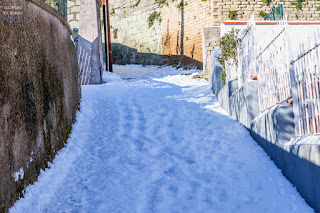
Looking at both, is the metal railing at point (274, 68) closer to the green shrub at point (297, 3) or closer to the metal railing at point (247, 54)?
the metal railing at point (247, 54)

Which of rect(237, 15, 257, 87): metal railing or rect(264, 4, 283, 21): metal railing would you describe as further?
rect(264, 4, 283, 21): metal railing

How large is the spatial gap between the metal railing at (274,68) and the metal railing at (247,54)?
12.0 inches

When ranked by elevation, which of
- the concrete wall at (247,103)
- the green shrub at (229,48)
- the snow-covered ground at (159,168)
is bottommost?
the snow-covered ground at (159,168)

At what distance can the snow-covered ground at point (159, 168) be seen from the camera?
11.4 feet

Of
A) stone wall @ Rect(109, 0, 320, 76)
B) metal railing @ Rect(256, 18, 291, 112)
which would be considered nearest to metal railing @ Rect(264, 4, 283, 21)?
stone wall @ Rect(109, 0, 320, 76)

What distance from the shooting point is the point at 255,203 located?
347cm

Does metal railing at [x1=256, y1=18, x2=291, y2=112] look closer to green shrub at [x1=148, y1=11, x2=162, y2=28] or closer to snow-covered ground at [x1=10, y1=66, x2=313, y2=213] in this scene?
snow-covered ground at [x1=10, y1=66, x2=313, y2=213]

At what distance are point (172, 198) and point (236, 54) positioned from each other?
13.3 ft

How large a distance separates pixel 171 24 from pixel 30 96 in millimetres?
14493

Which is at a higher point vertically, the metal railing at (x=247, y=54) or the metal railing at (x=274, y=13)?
the metal railing at (x=274, y=13)

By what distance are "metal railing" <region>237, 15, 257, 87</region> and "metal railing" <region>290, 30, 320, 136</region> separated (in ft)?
5.89

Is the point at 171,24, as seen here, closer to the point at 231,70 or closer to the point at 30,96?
the point at 231,70

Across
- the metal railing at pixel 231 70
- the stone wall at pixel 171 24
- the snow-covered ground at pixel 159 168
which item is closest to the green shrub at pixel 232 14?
the stone wall at pixel 171 24

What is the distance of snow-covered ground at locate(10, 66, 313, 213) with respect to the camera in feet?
11.4
